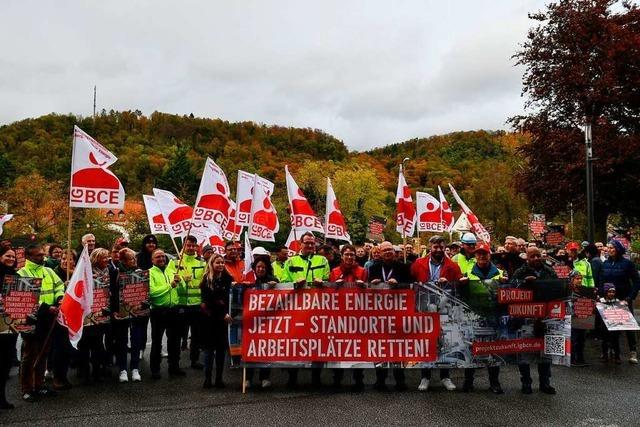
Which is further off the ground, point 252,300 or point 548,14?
point 548,14

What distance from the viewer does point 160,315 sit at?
29.1ft

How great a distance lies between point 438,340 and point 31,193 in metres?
41.3

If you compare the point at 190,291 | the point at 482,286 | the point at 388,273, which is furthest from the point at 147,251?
the point at 482,286

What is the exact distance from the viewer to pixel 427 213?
1568 cm

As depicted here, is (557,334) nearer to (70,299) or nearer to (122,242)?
(70,299)

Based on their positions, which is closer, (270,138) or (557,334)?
(557,334)

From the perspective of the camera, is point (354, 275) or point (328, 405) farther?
point (354, 275)

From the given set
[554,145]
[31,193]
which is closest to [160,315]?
[554,145]

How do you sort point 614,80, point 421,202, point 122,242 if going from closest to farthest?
point 122,242
point 421,202
point 614,80

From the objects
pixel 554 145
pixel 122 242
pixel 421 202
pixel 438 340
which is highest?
pixel 554 145

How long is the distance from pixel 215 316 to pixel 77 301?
173cm

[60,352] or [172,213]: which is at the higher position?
[172,213]

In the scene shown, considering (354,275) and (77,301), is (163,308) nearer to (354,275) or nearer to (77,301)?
(77,301)

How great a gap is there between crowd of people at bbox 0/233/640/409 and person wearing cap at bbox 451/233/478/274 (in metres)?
0.02
